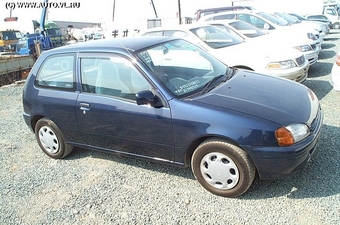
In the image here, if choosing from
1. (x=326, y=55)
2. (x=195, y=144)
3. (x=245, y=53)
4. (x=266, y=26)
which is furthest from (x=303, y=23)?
(x=195, y=144)

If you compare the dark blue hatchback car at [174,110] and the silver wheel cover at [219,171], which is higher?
the dark blue hatchback car at [174,110]

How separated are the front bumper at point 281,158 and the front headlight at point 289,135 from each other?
45mm

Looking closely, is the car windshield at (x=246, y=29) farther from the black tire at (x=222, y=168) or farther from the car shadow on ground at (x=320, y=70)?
the black tire at (x=222, y=168)

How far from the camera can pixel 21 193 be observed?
3.19 meters

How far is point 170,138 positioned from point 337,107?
344cm

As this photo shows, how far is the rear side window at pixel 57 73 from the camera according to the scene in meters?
3.42

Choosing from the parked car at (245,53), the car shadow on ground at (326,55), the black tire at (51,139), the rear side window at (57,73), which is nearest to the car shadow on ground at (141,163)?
the black tire at (51,139)

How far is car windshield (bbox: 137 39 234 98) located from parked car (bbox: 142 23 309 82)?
1.82m

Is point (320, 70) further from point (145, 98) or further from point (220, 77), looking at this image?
point (145, 98)

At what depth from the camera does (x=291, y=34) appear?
7.77m

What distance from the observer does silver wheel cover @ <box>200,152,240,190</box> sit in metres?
2.64

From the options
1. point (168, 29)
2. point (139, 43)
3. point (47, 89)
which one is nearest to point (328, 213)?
point (139, 43)

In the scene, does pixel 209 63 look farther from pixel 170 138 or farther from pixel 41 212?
pixel 41 212

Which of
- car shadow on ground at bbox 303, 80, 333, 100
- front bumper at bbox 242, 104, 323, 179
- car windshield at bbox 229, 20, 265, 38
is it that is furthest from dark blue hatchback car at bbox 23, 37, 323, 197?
car windshield at bbox 229, 20, 265, 38
